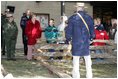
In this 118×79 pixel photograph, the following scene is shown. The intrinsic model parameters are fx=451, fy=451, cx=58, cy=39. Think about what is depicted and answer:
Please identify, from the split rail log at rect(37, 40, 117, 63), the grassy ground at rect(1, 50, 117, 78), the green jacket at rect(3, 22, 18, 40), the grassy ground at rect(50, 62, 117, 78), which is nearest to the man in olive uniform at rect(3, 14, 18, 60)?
the green jacket at rect(3, 22, 18, 40)

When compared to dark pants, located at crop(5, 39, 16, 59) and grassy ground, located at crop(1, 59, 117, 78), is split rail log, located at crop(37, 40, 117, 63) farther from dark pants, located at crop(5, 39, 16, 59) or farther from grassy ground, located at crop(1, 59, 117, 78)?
dark pants, located at crop(5, 39, 16, 59)

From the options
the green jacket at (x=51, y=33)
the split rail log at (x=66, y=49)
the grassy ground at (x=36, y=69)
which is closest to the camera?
the grassy ground at (x=36, y=69)

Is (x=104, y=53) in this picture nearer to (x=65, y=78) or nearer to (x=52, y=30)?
(x=52, y=30)

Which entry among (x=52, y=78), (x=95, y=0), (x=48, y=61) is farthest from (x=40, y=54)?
(x=95, y=0)

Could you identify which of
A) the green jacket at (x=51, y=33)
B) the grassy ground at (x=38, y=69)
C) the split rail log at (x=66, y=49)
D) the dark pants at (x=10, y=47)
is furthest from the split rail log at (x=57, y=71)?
the dark pants at (x=10, y=47)

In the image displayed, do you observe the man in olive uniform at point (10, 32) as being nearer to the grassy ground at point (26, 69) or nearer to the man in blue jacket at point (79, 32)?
the grassy ground at point (26, 69)

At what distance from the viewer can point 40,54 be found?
1491 cm

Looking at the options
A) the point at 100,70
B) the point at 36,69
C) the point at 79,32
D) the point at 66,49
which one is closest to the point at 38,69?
the point at 36,69

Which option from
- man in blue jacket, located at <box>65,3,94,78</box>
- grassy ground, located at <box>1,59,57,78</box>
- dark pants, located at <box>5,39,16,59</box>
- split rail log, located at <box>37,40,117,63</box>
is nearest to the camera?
man in blue jacket, located at <box>65,3,94,78</box>

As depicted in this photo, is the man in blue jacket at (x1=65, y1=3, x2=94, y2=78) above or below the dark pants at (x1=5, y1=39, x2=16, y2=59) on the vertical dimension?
above

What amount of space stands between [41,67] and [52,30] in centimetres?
182

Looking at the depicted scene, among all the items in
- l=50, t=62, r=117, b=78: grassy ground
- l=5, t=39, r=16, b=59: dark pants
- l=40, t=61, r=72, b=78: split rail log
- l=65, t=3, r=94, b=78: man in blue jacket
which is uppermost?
l=65, t=3, r=94, b=78: man in blue jacket

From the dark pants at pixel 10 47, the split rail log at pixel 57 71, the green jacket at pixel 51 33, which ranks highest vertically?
the green jacket at pixel 51 33

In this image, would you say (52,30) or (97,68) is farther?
(52,30)
